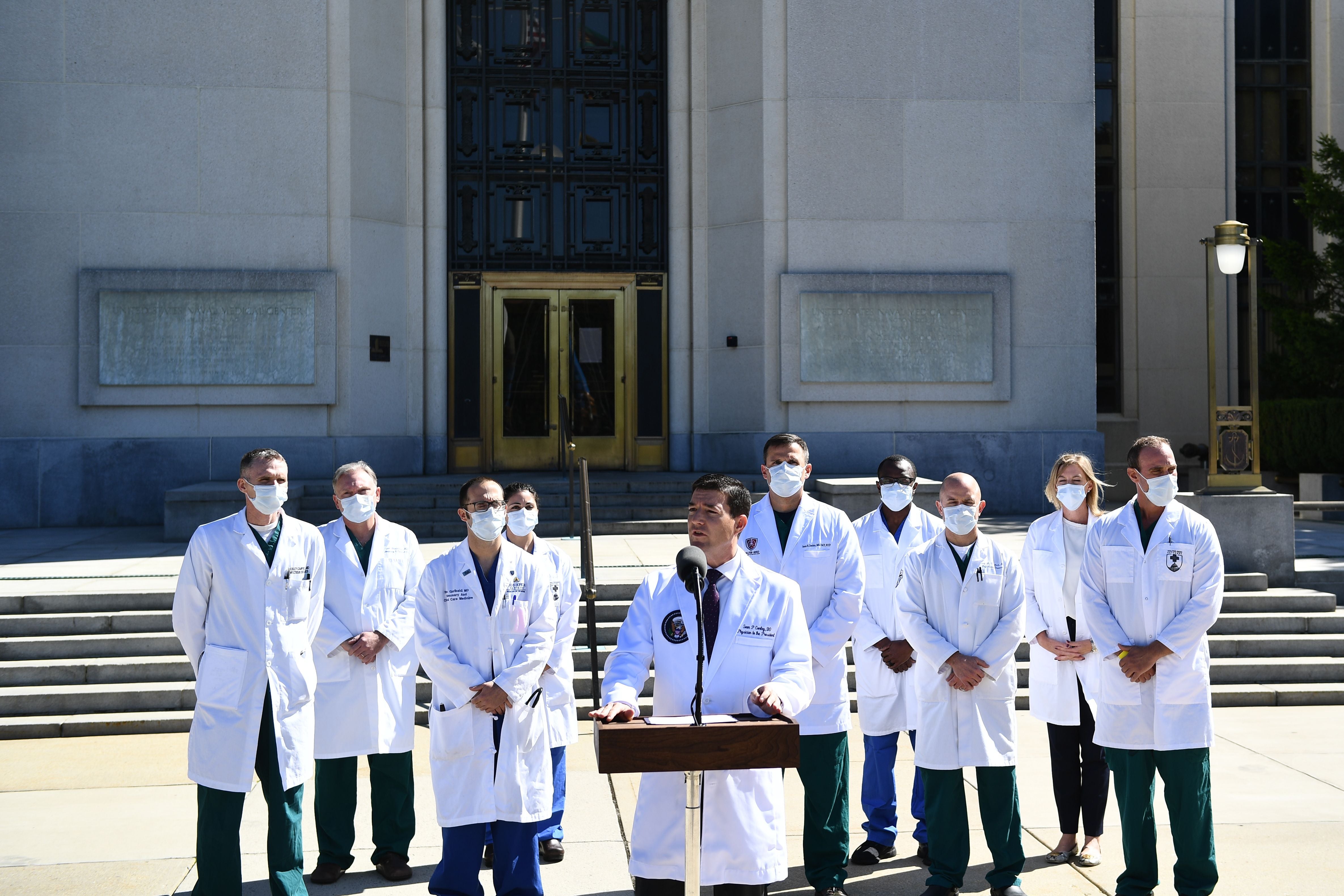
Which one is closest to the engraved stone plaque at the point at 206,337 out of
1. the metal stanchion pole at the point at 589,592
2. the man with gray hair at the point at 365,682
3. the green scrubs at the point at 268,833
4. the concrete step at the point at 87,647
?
the concrete step at the point at 87,647

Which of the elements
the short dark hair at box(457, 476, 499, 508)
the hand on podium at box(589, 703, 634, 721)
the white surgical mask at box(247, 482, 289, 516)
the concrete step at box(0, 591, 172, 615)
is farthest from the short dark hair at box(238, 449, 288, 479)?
the concrete step at box(0, 591, 172, 615)

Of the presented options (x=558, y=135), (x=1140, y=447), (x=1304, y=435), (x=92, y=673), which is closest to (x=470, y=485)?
(x=1140, y=447)

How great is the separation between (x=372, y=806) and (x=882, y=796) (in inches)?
103

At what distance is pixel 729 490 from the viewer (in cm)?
449

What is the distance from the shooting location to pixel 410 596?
6.55 m

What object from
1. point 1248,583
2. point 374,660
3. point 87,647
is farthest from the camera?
point 1248,583

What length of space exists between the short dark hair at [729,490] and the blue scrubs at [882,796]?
7.99 feet

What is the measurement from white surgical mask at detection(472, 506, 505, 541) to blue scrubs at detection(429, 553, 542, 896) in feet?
2.92

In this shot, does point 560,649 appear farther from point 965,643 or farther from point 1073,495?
point 1073,495

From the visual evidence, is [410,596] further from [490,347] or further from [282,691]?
[490,347]

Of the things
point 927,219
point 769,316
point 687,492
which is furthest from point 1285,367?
point 687,492

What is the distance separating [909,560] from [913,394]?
11964mm

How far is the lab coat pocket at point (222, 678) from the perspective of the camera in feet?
17.6

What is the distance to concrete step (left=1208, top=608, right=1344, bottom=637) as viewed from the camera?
1073cm
